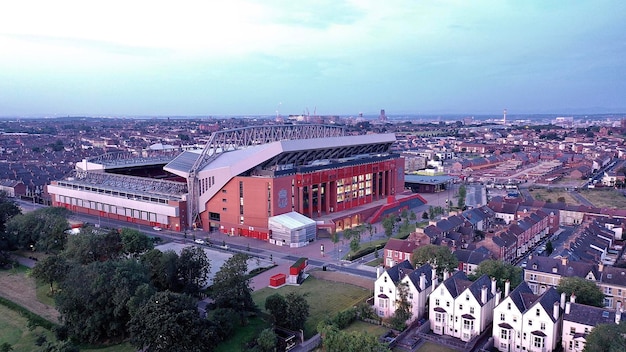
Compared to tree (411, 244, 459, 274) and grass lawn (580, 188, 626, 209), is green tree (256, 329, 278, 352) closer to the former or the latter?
tree (411, 244, 459, 274)

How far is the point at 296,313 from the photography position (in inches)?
977

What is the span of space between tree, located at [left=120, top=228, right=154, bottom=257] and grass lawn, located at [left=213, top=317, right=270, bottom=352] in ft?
38.9

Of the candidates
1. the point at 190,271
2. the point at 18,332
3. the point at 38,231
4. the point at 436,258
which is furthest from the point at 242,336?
the point at 38,231

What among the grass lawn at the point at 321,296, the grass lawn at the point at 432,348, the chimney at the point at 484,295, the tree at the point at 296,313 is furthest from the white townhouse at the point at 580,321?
the tree at the point at 296,313

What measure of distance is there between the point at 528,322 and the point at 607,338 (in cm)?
424

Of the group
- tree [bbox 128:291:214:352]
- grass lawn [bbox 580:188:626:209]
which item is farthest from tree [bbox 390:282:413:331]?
grass lawn [bbox 580:188:626:209]

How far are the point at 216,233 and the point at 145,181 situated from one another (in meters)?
12.2

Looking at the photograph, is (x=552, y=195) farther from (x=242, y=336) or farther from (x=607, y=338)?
(x=242, y=336)

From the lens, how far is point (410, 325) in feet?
84.8

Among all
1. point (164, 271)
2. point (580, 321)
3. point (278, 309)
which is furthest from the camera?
point (164, 271)

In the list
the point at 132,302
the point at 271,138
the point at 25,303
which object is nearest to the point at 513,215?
the point at 271,138

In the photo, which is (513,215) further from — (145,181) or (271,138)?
(145,181)

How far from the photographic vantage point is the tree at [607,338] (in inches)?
730

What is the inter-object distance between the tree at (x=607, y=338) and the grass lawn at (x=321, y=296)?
42.3 ft
